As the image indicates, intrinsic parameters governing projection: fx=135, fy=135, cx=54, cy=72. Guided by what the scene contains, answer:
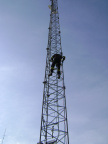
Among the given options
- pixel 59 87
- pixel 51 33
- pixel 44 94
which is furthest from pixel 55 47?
pixel 44 94

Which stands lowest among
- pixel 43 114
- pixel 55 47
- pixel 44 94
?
pixel 43 114

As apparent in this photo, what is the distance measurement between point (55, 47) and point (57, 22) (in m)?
5.18

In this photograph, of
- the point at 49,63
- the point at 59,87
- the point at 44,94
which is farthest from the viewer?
the point at 49,63

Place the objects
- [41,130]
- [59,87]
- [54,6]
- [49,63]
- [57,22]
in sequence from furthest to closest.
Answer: [54,6]
[57,22]
[49,63]
[59,87]
[41,130]

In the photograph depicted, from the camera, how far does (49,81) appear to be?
1703cm

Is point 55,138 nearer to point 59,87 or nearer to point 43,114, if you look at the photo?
point 43,114

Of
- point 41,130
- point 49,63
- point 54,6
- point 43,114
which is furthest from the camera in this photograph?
point 54,6

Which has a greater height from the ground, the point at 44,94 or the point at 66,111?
the point at 44,94

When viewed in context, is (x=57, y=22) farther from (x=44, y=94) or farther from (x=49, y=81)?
(x=44, y=94)

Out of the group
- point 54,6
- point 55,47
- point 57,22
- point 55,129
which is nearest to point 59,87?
point 55,129

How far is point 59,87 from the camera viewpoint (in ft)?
54.5

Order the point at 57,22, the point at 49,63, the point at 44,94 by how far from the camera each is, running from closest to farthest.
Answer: the point at 44,94
the point at 49,63
the point at 57,22

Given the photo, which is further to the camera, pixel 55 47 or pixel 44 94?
pixel 55 47

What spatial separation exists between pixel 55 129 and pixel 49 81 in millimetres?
5794
